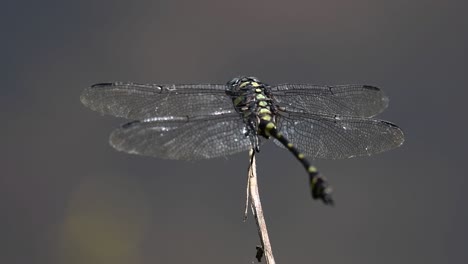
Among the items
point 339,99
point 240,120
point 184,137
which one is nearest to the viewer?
point 184,137

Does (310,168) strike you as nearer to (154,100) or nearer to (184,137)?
(184,137)

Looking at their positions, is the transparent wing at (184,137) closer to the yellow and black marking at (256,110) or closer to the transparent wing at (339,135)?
the yellow and black marking at (256,110)

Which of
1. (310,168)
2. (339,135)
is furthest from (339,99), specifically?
(310,168)

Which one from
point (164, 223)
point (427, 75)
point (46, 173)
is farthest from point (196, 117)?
point (427, 75)

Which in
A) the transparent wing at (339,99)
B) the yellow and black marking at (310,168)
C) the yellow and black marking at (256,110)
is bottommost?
the yellow and black marking at (310,168)

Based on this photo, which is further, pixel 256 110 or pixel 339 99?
pixel 339 99

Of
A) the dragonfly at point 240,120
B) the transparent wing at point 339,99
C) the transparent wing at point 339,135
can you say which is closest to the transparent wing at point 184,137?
the dragonfly at point 240,120
